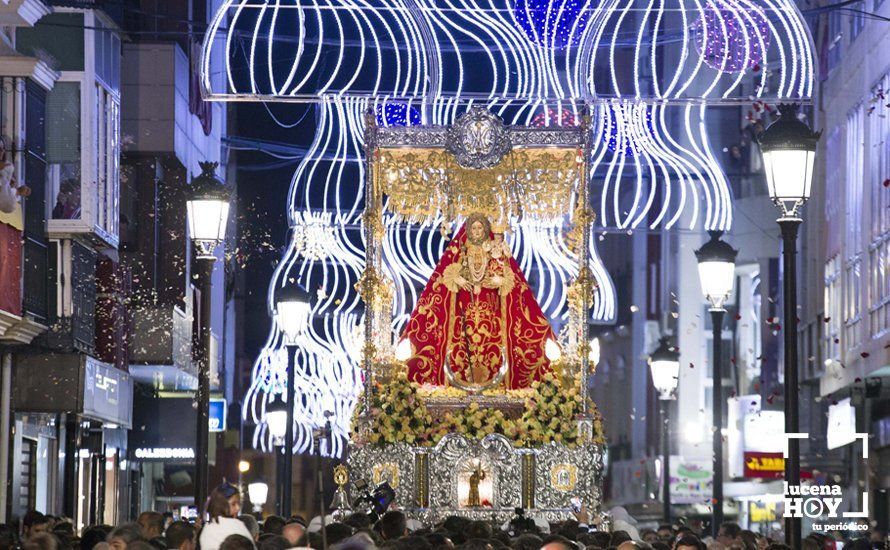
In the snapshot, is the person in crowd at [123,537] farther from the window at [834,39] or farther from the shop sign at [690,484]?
the shop sign at [690,484]

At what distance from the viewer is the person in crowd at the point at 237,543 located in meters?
11.8

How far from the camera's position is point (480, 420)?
26.1 m

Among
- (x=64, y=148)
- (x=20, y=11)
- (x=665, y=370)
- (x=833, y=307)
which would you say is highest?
(x=20, y=11)

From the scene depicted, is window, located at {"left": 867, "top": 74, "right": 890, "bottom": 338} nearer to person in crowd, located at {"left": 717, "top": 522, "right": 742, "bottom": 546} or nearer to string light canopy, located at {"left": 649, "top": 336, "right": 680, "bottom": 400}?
string light canopy, located at {"left": 649, "top": 336, "right": 680, "bottom": 400}

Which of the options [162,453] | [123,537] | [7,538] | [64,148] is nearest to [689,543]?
[123,537]

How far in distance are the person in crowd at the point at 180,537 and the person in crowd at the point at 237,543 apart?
2.66 meters

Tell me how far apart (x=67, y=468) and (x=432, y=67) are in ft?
39.1

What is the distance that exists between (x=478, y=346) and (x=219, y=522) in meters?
12.9

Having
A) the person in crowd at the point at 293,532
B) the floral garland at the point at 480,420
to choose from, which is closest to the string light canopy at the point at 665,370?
the floral garland at the point at 480,420

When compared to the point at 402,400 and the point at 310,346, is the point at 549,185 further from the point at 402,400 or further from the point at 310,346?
the point at 310,346

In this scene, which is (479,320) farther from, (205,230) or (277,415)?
(277,415)

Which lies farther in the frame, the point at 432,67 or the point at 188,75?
the point at 188,75

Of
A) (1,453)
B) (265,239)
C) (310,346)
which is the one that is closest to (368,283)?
(1,453)

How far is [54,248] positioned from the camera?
31.9 metres
